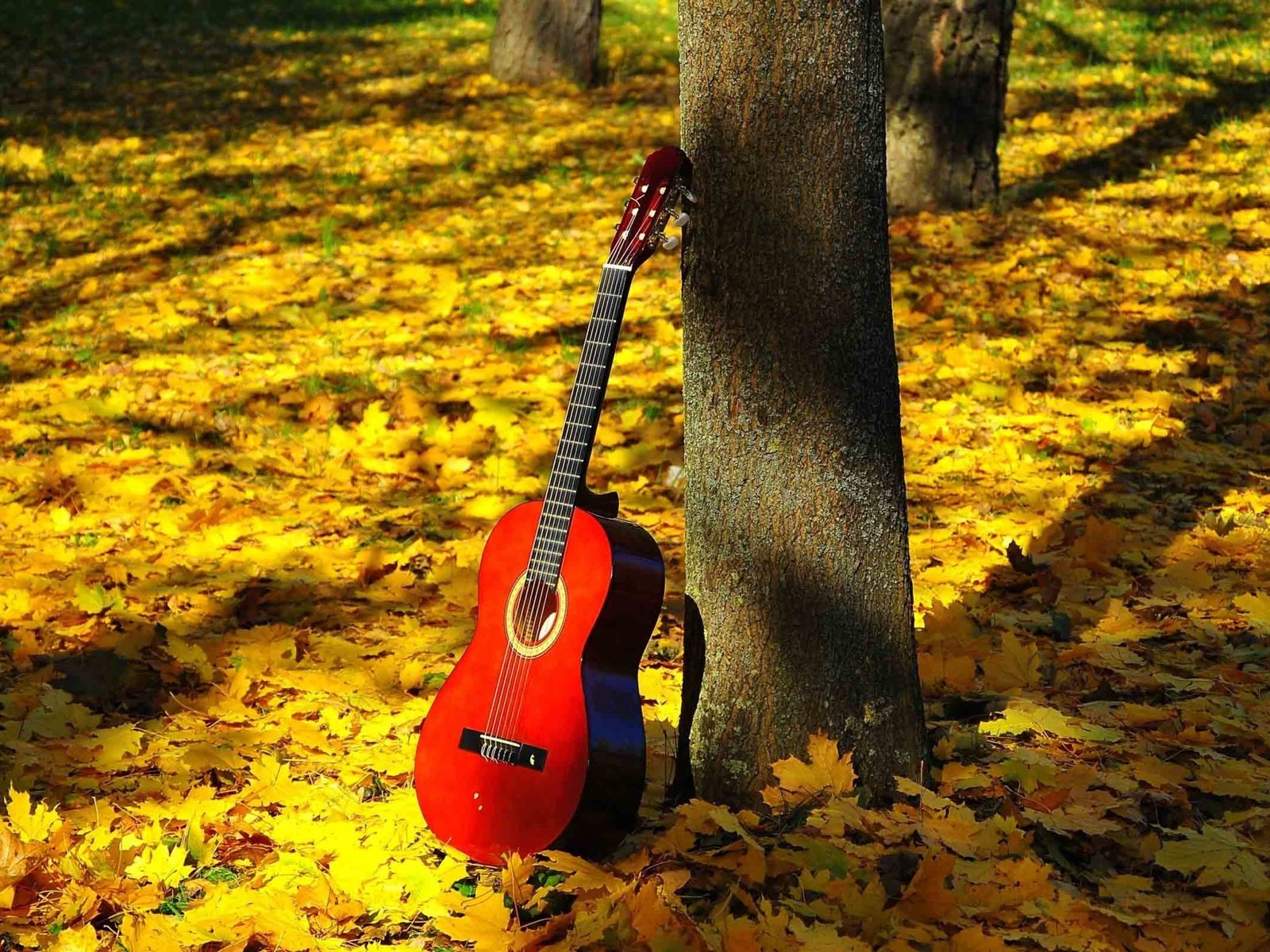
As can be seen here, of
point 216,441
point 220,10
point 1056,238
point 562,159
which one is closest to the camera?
point 216,441

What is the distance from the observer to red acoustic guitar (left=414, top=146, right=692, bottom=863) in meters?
2.73

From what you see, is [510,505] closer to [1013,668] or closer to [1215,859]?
[1013,668]

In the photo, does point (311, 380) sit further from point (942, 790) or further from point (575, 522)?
point (942, 790)

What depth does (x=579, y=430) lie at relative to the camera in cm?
293

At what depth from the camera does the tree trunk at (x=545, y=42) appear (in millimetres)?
10586

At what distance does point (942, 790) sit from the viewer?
113 inches

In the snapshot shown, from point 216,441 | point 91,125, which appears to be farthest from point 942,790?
point 91,125

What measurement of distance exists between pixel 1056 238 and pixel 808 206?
4.71 m

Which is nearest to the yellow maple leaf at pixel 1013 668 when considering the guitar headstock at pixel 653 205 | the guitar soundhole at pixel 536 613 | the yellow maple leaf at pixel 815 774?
the yellow maple leaf at pixel 815 774

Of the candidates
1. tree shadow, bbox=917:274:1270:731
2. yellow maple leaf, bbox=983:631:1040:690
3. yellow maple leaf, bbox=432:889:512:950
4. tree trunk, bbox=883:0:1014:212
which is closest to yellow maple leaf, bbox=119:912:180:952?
yellow maple leaf, bbox=432:889:512:950

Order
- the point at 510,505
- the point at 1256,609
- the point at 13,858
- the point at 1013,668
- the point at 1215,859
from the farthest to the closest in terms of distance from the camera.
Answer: the point at 510,505, the point at 1256,609, the point at 1013,668, the point at 13,858, the point at 1215,859

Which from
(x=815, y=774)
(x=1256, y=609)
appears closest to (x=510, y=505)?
(x=815, y=774)

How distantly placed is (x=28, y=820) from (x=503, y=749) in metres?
0.98

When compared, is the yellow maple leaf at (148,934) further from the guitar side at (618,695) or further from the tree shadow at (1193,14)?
the tree shadow at (1193,14)
